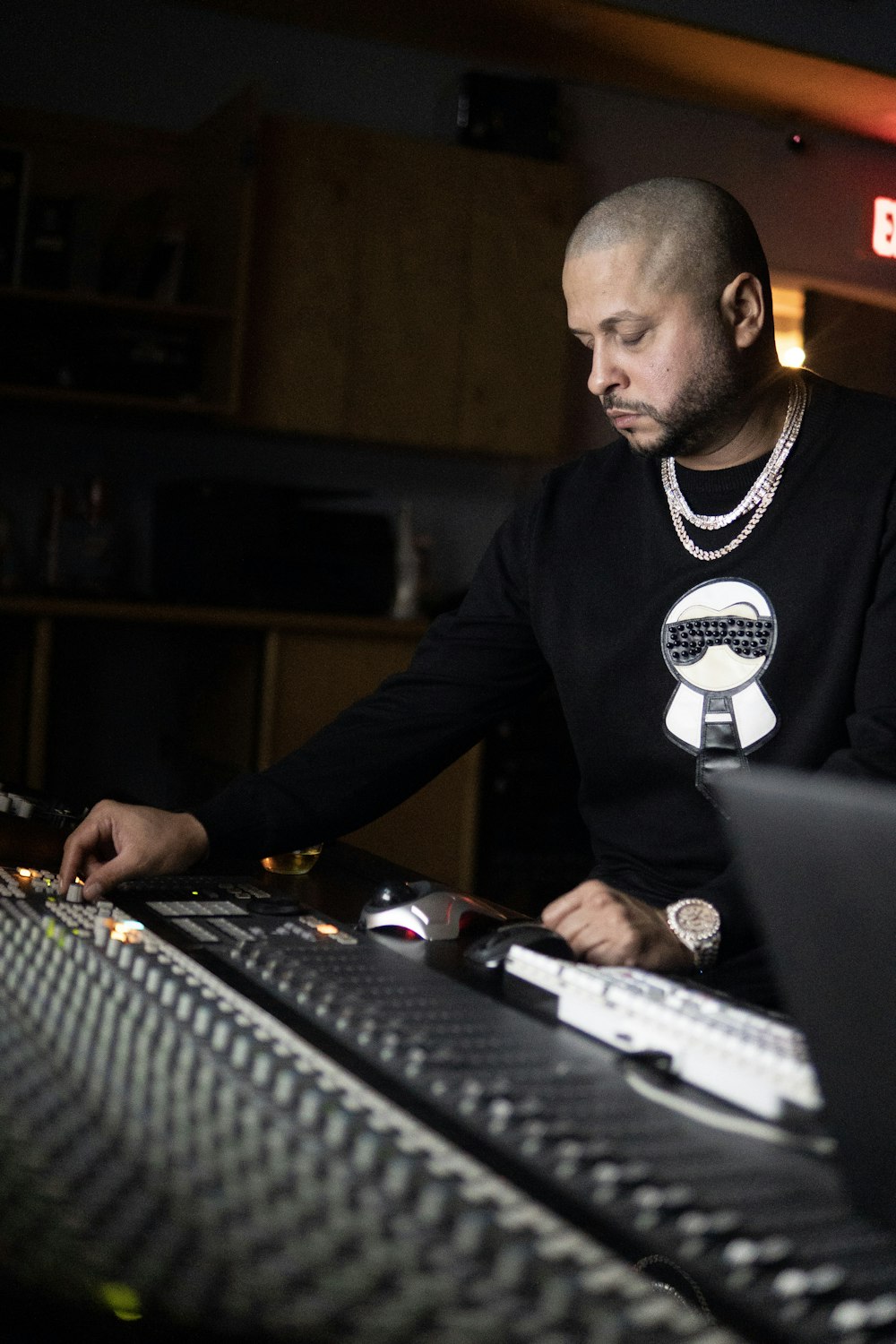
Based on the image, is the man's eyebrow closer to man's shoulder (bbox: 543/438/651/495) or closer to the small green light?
man's shoulder (bbox: 543/438/651/495)

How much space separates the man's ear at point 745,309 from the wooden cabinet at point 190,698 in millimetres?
1583

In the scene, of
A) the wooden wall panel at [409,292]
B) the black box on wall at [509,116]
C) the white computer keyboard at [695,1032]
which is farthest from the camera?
the black box on wall at [509,116]

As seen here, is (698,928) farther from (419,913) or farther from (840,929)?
(840,929)

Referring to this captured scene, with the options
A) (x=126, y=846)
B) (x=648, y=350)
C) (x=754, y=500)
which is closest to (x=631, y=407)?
(x=648, y=350)

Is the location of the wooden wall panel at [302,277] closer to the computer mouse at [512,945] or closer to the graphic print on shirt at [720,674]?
the graphic print on shirt at [720,674]

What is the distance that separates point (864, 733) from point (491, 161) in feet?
10.4

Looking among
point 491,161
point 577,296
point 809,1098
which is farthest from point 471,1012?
point 491,161

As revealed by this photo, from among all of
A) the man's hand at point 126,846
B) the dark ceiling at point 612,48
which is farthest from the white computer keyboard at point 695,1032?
the dark ceiling at point 612,48

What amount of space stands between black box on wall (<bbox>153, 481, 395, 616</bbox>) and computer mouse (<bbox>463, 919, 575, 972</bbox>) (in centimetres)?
268

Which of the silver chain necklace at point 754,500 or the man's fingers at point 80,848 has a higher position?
the silver chain necklace at point 754,500

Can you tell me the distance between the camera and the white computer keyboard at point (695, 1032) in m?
0.75

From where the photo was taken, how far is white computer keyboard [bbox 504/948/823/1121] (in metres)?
0.75

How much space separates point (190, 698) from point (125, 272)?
47.5 inches

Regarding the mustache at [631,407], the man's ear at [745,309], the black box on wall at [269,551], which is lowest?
the black box on wall at [269,551]
